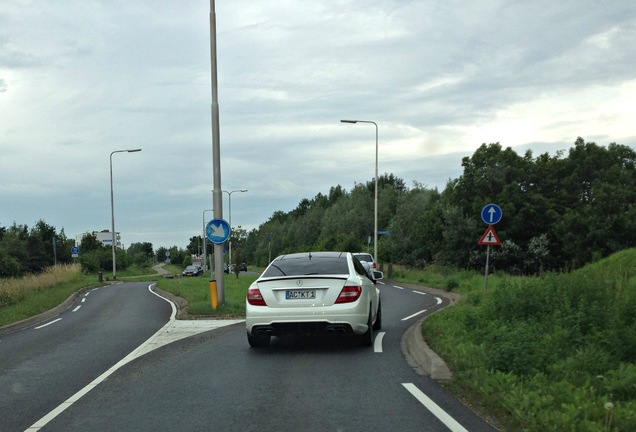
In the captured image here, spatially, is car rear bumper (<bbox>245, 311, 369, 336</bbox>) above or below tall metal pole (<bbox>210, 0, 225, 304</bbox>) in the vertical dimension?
below

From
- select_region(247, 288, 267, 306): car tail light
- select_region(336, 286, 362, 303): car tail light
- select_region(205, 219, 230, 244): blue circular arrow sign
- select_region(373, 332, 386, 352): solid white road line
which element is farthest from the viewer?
select_region(205, 219, 230, 244): blue circular arrow sign

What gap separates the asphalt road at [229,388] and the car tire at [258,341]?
5.2 inches

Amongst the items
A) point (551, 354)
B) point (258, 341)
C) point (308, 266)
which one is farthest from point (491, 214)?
point (551, 354)

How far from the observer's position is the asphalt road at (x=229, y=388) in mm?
5691

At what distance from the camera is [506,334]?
7.93m

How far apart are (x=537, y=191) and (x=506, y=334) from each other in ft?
158

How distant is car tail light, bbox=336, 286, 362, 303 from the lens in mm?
9477

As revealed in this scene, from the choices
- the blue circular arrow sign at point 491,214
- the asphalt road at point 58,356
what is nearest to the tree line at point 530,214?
the blue circular arrow sign at point 491,214

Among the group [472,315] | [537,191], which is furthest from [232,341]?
[537,191]

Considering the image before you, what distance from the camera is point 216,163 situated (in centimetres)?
1683

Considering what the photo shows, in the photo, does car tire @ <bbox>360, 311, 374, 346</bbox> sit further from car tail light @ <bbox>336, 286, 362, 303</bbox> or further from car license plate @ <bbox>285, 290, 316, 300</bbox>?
car license plate @ <bbox>285, 290, 316, 300</bbox>

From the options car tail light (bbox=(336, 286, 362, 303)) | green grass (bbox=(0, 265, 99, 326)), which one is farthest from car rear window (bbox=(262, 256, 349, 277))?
green grass (bbox=(0, 265, 99, 326))

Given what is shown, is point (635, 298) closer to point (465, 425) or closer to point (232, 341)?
point (465, 425)

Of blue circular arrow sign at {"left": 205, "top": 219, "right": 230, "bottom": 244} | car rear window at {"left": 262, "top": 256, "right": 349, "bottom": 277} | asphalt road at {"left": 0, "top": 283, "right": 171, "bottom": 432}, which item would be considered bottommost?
asphalt road at {"left": 0, "top": 283, "right": 171, "bottom": 432}
